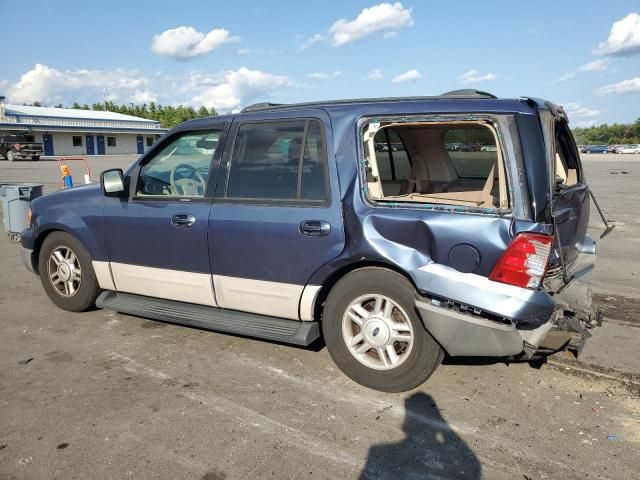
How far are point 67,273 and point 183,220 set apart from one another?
5.42 feet

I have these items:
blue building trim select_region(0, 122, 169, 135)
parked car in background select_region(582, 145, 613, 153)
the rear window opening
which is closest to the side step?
the rear window opening

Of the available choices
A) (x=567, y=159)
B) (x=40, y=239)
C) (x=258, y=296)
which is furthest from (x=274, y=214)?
(x=40, y=239)

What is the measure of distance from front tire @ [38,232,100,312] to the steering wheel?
1.11 metres

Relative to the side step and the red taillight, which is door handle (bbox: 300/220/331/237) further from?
the red taillight

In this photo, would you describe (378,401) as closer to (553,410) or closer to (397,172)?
(553,410)

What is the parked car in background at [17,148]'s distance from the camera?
1558 inches

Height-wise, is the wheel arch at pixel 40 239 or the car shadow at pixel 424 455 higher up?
the wheel arch at pixel 40 239

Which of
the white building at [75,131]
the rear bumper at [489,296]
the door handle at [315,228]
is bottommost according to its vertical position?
the rear bumper at [489,296]

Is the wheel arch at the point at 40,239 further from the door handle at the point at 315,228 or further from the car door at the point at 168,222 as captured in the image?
the door handle at the point at 315,228

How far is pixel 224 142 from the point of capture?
13.4 feet

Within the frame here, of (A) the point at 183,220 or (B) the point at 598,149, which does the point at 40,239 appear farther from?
(B) the point at 598,149

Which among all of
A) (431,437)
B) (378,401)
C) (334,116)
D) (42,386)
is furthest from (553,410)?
(42,386)

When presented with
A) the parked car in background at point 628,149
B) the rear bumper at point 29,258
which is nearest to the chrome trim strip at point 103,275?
the rear bumper at point 29,258

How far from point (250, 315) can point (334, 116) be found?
164cm
